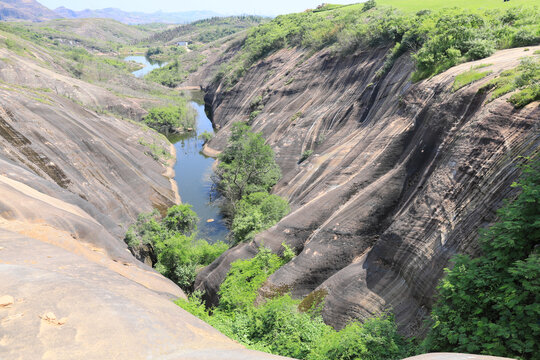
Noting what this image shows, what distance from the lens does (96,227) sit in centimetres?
1914

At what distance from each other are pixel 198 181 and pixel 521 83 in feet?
127

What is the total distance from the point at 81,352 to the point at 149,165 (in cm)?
3728

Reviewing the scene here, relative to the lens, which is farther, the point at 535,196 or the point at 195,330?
the point at 195,330

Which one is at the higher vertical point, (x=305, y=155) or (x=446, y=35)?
(x=446, y=35)

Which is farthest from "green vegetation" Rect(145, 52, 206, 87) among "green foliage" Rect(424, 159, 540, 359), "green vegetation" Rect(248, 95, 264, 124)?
"green foliage" Rect(424, 159, 540, 359)

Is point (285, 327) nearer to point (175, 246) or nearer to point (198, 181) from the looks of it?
point (175, 246)

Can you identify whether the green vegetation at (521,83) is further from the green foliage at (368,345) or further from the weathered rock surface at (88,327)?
the weathered rock surface at (88,327)

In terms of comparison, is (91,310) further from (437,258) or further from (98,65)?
(98,65)

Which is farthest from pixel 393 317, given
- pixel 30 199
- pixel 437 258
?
pixel 30 199


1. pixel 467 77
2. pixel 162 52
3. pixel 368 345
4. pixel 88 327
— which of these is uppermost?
pixel 162 52

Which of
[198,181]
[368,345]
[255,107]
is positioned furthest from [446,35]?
[255,107]

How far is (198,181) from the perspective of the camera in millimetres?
44281

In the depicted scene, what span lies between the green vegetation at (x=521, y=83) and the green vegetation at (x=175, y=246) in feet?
67.3

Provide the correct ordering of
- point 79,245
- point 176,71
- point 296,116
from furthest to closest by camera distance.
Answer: point 176,71 < point 296,116 < point 79,245
